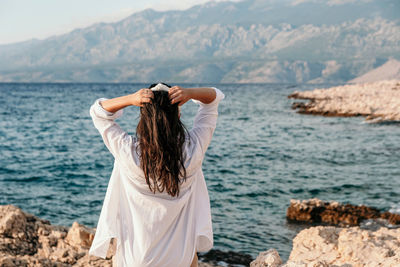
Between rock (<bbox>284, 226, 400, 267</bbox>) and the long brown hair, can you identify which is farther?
rock (<bbox>284, 226, 400, 267</bbox>)

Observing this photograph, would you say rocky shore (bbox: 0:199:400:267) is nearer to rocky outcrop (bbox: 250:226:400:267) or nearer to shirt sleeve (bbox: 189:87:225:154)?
rocky outcrop (bbox: 250:226:400:267)

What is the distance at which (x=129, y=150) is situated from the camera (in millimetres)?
2477

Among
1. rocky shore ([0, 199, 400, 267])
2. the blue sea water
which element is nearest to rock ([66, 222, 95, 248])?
rocky shore ([0, 199, 400, 267])

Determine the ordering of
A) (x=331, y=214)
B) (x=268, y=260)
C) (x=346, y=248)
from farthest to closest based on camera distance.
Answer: (x=331, y=214) < (x=346, y=248) < (x=268, y=260)

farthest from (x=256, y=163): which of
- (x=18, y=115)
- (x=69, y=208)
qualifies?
(x=18, y=115)

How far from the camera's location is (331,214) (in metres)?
9.18

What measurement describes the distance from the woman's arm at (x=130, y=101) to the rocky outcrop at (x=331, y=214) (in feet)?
24.4

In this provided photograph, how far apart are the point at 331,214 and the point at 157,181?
749 centimetres

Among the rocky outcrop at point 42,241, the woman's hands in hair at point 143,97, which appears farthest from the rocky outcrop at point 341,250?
the rocky outcrop at point 42,241

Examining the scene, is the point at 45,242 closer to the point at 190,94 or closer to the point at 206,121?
the point at 206,121

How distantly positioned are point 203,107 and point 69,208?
8.87 meters

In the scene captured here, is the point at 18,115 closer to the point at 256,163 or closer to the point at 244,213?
the point at 256,163

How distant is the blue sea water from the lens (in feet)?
31.8

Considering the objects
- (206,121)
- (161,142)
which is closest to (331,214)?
(206,121)
